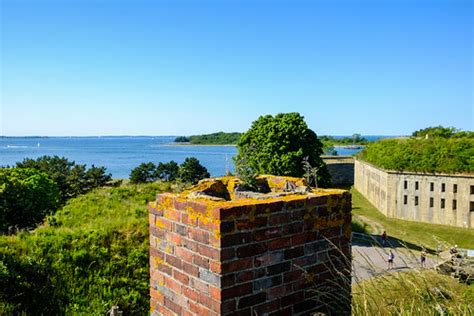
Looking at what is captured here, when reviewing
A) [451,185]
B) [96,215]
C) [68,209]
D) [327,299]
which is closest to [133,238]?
[96,215]

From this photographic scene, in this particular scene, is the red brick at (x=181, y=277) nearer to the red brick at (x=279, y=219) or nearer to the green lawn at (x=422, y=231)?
the red brick at (x=279, y=219)

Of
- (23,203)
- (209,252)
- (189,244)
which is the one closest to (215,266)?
(209,252)

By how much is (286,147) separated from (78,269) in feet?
57.1

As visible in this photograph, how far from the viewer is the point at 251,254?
225 cm

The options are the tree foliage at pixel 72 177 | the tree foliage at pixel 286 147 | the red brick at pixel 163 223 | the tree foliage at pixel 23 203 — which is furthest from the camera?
the tree foliage at pixel 72 177

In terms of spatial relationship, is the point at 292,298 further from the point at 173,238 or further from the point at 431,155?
the point at 431,155

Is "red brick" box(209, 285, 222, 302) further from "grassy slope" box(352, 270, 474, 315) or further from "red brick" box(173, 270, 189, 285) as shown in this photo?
"grassy slope" box(352, 270, 474, 315)

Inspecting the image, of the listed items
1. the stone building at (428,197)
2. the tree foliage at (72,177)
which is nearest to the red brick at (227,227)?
the tree foliage at (72,177)

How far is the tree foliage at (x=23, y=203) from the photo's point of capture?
1831 cm

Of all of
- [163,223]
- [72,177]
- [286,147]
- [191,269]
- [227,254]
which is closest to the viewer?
[227,254]

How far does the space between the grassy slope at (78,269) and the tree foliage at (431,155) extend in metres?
28.1

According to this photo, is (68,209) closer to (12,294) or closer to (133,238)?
(133,238)

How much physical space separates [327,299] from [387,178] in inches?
1405

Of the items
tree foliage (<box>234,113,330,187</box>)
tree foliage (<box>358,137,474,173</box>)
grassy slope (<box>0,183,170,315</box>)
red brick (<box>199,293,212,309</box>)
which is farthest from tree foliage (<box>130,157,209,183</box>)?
red brick (<box>199,293,212,309</box>)
